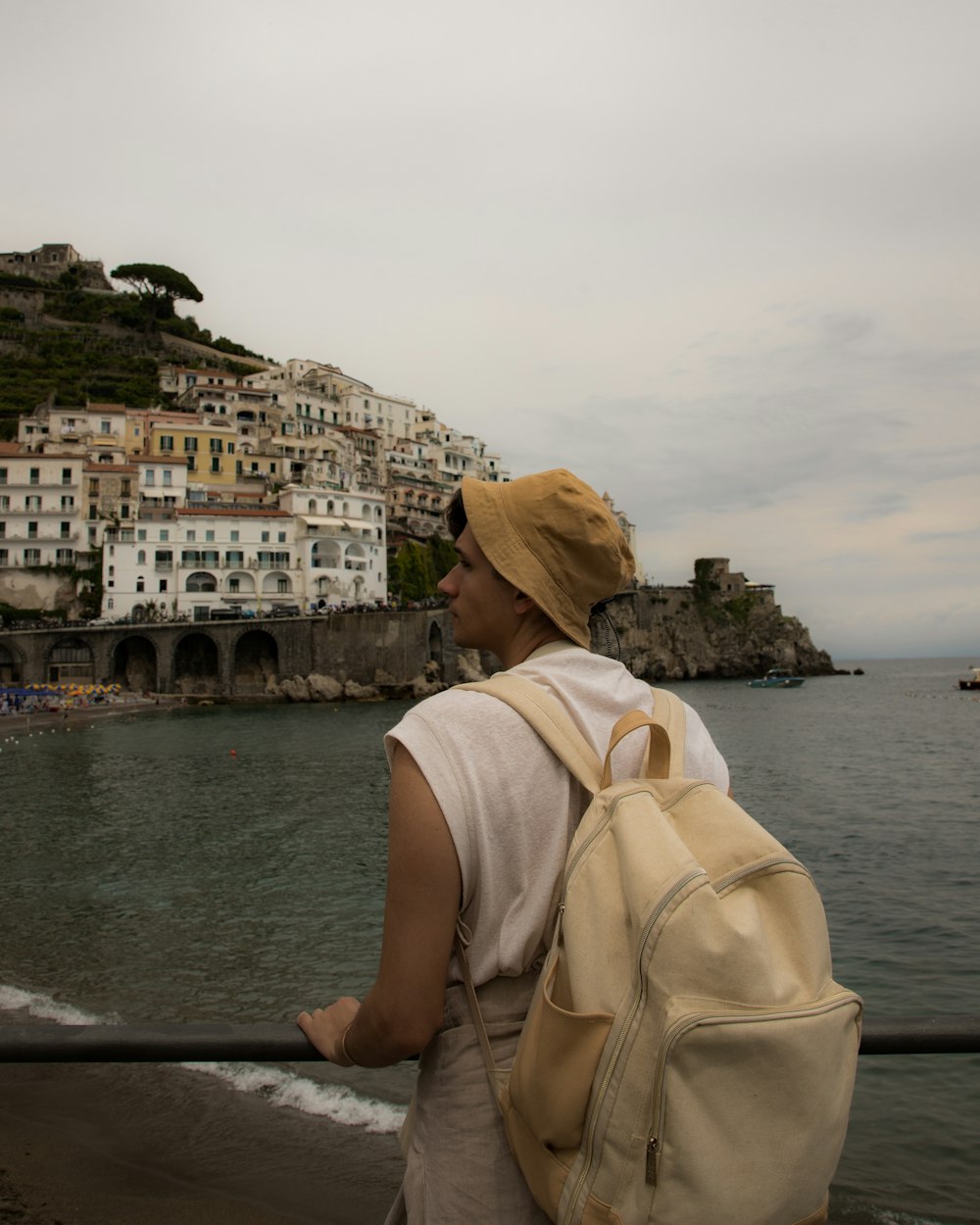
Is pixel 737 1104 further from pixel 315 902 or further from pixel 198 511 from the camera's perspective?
pixel 198 511

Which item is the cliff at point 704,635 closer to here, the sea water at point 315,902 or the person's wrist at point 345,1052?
the sea water at point 315,902

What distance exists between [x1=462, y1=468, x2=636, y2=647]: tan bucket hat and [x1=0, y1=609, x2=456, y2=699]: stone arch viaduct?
54.5 meters

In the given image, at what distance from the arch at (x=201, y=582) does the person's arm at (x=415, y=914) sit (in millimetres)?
61697

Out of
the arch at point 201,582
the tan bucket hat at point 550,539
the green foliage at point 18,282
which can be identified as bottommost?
the tan bucket hat at point 550,539

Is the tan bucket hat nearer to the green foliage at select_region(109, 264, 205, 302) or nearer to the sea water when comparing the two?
the sea water

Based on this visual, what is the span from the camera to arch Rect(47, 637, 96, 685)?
178 feet

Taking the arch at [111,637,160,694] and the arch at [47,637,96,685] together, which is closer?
the arch at [47,637,96,685]

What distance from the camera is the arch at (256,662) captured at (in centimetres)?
5791

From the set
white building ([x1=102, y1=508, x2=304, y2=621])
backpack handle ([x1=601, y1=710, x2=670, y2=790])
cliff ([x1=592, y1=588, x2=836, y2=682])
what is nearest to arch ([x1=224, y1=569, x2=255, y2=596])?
white building ([x1=102, y1=508, x2=304, y2=621])

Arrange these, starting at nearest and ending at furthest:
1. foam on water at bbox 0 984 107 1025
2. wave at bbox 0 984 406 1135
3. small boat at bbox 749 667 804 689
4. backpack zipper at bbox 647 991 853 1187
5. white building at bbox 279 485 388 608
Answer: backpack zipper at bbox 647 991 853 1187, wave at bbox 0 984 406 1135, foam on water at bbox 0 984 107 1025, white building at bbox 279 485 388 608, small boat at bbox 749 667 804 689

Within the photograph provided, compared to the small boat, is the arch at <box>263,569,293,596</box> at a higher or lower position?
higher

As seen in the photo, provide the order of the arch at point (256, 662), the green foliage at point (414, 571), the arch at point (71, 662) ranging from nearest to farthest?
the arch at point (71, 662)
the arch at point (256, 662)
the green foliage at point (414, 571)

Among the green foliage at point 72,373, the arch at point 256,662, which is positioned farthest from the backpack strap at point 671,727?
the green foliage at point 72,373

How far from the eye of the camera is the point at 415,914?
1428 millimetres
